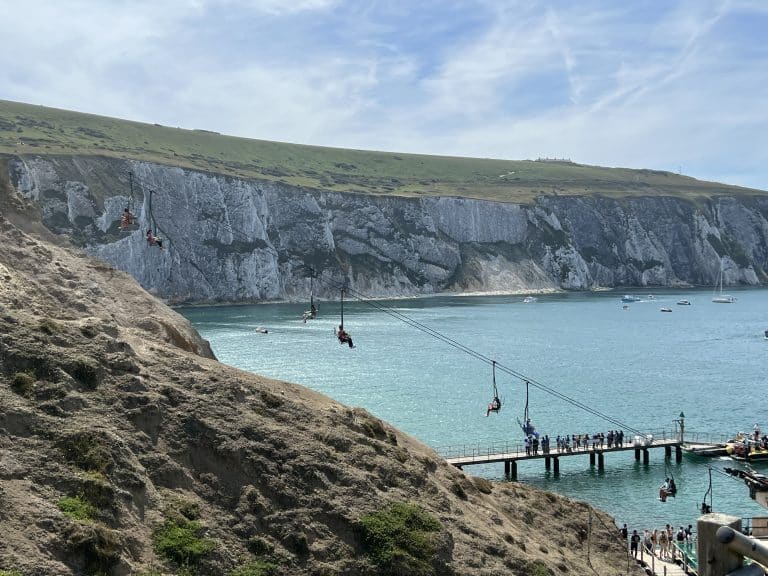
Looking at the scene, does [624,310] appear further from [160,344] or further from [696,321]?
[160,344]

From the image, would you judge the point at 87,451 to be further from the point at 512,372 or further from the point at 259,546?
the point at 512,372

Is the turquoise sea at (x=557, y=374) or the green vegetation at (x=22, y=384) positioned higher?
the green vegetation at (x=22, y=384)

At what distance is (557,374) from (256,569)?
224 feet

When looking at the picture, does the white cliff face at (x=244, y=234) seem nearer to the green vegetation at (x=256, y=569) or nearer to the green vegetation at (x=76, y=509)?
the green vegetation at (x=76, y=509)

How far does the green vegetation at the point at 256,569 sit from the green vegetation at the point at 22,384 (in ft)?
21.5

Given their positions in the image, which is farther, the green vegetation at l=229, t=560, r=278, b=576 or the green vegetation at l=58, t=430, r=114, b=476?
the green vegetation at l=58, t=430, r=114, b=476

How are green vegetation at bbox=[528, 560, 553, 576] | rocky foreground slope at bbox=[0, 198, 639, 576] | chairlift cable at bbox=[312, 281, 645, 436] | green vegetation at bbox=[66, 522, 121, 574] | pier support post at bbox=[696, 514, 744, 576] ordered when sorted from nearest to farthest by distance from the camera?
1. pier support post at bbox=[696, 514, 744, 576]
2. green vegetation at bbox=[66, 522, 121, 574]
3. rocky foreground slope at bbox=[0, 198, 639, 576]
4. green vegetation at bbox=[528, 560, 553, 576]
5. chairlift cable at bbox=[312, 281, 645, 436]

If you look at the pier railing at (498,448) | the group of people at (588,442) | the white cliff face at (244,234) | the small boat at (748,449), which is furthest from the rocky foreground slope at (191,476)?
the white cliff face at (244,234)

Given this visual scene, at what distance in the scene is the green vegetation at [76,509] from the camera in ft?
49.7

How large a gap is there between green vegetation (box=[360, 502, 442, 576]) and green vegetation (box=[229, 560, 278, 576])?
2.52 m

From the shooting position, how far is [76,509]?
1534 centimetres

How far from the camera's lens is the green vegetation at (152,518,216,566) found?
15.9 m

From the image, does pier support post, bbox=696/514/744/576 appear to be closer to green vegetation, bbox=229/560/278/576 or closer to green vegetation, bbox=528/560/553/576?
green vegetation, bbox=229/560/278/576

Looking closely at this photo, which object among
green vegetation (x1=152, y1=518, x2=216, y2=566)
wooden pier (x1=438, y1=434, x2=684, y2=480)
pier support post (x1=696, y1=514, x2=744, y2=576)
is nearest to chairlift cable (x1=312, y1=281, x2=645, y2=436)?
wooden pier (x1=438, y1=434, x2=684, y2=480)
